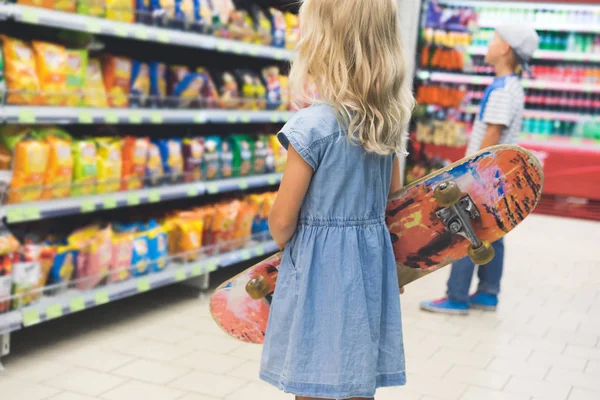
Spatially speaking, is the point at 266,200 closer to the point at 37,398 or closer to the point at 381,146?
the point at 37,398

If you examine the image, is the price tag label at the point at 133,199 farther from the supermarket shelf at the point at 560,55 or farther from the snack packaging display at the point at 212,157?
the supermarket shelf at the point at 560,55

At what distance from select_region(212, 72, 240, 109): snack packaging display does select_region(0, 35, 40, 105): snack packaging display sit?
1.41 m

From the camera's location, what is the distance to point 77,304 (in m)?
3.26

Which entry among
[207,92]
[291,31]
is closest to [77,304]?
[207,92]

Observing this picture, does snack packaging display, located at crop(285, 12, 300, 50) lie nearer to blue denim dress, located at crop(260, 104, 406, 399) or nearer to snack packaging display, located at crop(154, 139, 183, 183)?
snack packaging display, located at crop(154, 139, 183, 183)

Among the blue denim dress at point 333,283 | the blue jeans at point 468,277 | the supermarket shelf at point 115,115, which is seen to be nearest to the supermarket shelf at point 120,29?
the supermarket shelf at point 115,115

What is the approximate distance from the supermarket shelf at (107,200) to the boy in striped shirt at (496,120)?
1.30 metres

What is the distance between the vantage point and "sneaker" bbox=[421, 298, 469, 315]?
165 inches

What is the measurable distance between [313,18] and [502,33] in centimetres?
256

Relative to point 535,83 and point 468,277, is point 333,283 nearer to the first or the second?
point 468,277

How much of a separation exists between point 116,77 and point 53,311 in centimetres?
118

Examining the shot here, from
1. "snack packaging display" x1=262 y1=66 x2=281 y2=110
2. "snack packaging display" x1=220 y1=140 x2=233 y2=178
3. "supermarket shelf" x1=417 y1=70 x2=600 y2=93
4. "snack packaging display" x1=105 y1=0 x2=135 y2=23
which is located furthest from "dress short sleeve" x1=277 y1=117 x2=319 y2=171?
"supermarket shelf" x1=417 y1=70 x2=600 y2=93

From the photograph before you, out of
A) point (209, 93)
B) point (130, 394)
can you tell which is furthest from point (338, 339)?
point (209, 93)

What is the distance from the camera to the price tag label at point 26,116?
9.64 ft
